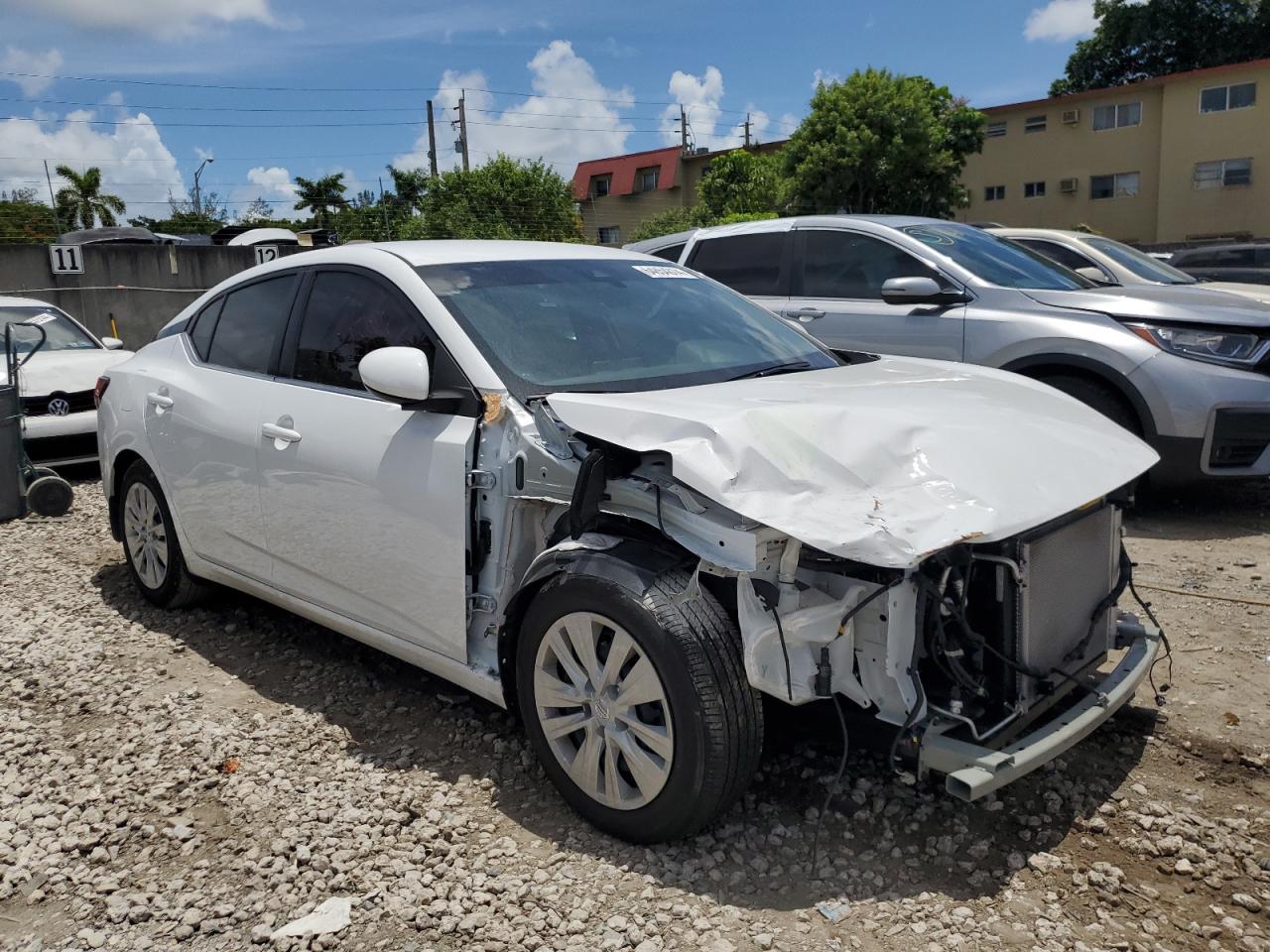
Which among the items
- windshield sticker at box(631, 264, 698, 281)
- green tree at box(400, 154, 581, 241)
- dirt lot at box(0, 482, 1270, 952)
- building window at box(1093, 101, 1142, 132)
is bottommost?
dirt lot at box(0, 482, 1270, 952)

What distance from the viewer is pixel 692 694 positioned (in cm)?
265

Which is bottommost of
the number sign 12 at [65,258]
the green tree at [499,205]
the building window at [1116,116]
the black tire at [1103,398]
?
the black tire at [1103,398]

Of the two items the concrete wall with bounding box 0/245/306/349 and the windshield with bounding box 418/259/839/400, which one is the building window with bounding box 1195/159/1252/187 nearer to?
the concrete wall with bounding box 0/245/306/349

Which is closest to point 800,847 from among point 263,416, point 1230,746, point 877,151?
point 1230,746

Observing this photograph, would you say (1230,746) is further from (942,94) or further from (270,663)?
(942,94)

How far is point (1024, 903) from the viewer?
2.66 m

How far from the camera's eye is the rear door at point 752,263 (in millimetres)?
7473

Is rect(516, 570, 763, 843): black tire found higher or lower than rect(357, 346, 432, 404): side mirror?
lower

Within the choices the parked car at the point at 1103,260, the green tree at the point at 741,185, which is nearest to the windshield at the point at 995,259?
the parked car at the point at 1103,260

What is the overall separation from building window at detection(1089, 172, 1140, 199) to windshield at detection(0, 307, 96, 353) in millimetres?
37176

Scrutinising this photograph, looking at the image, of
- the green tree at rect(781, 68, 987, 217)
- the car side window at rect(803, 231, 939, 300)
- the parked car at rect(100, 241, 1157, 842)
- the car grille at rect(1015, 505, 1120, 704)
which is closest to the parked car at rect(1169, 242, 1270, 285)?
the car side window at rect(803, 231, 939, 300)

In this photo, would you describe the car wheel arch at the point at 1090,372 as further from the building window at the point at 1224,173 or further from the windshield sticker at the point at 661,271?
the building window at the point at 1224,173

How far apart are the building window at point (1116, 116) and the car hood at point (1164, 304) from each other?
116 feet

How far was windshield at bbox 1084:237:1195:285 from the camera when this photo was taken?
9.15m
